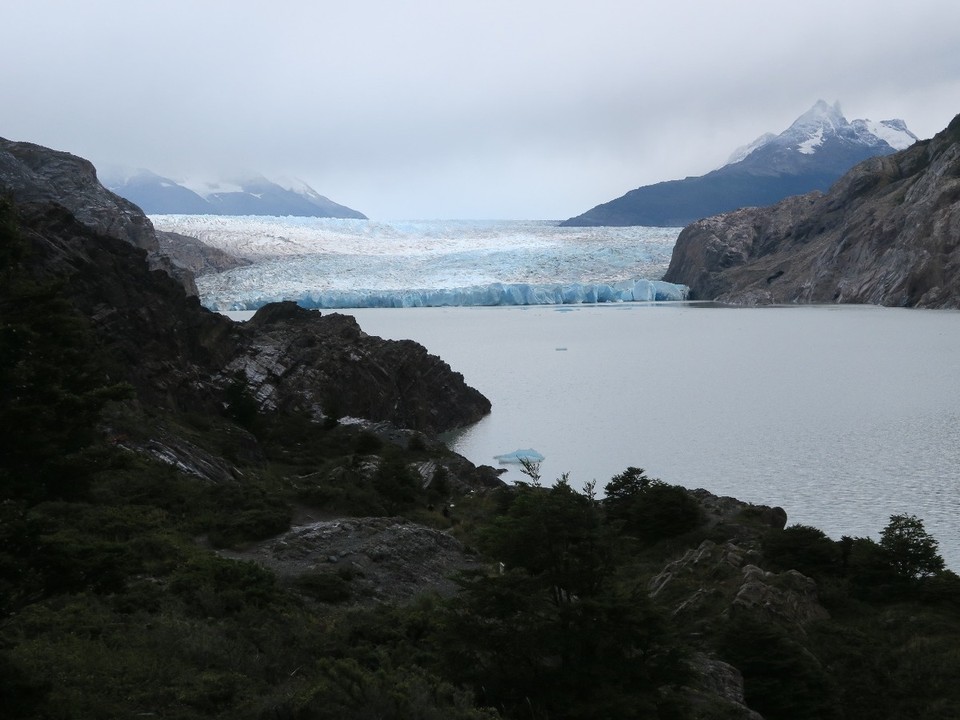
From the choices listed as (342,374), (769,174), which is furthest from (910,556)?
(769,174)

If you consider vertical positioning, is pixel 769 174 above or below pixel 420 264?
above

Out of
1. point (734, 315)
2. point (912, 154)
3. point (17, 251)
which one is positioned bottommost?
point (734, 315)

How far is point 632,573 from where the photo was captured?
11211 mm

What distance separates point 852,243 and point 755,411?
56.3m

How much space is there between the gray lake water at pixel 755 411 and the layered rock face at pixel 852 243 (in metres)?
13.1

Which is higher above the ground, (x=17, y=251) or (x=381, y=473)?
(x=17, y=251)

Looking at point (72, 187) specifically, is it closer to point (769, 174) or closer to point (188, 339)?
point (188, 339)

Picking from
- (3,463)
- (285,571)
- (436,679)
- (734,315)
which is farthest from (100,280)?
(734,315)

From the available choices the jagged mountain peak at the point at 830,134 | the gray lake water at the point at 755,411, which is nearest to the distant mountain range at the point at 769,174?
the jagged mountain peak at the point at 830,134

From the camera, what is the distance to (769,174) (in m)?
174

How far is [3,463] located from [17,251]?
4.82 ft

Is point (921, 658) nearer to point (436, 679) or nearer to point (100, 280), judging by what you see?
point (436, 679)

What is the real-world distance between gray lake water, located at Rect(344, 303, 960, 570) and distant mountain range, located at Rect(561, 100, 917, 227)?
338ft

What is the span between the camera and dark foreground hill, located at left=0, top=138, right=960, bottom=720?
5.12m
